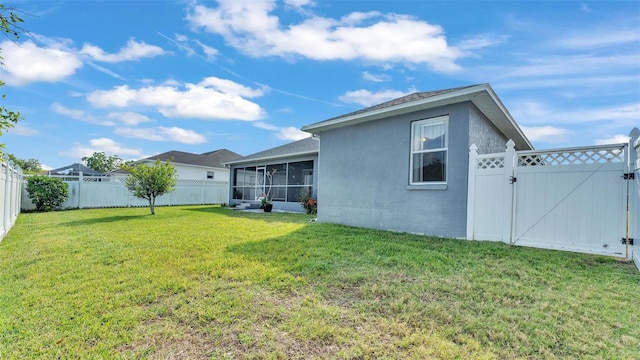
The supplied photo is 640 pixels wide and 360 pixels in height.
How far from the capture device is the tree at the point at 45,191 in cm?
1361

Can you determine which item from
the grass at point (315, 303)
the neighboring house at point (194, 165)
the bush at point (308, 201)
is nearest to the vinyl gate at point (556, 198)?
the grass at point (315, 303)

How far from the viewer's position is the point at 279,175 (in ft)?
52.0

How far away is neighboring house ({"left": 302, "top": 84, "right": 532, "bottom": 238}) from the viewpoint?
21.6 ft

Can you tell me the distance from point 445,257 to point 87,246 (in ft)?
23.2

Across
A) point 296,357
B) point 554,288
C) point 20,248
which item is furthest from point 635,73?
point 20,248

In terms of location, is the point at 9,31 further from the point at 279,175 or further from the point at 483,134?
the point at 279,175

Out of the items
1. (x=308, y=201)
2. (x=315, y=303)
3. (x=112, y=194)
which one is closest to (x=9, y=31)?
(x=315, y=303)

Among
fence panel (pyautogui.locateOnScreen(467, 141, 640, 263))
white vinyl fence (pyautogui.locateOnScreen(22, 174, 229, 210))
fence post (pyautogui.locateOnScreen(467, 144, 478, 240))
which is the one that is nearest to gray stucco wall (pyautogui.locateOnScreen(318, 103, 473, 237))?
fence post (pyautogui.locateOnScreen(467, 144, 478, 240))

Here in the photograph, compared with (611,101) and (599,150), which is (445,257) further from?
(611,101)

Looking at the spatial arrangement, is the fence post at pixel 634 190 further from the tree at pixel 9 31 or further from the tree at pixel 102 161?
the tree at pixel 102 161

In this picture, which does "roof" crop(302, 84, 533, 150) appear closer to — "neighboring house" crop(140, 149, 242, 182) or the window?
the window

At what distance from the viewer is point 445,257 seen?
4.82 meters

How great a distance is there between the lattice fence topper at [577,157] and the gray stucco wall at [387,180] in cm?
139

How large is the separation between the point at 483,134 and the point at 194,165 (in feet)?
74.6
